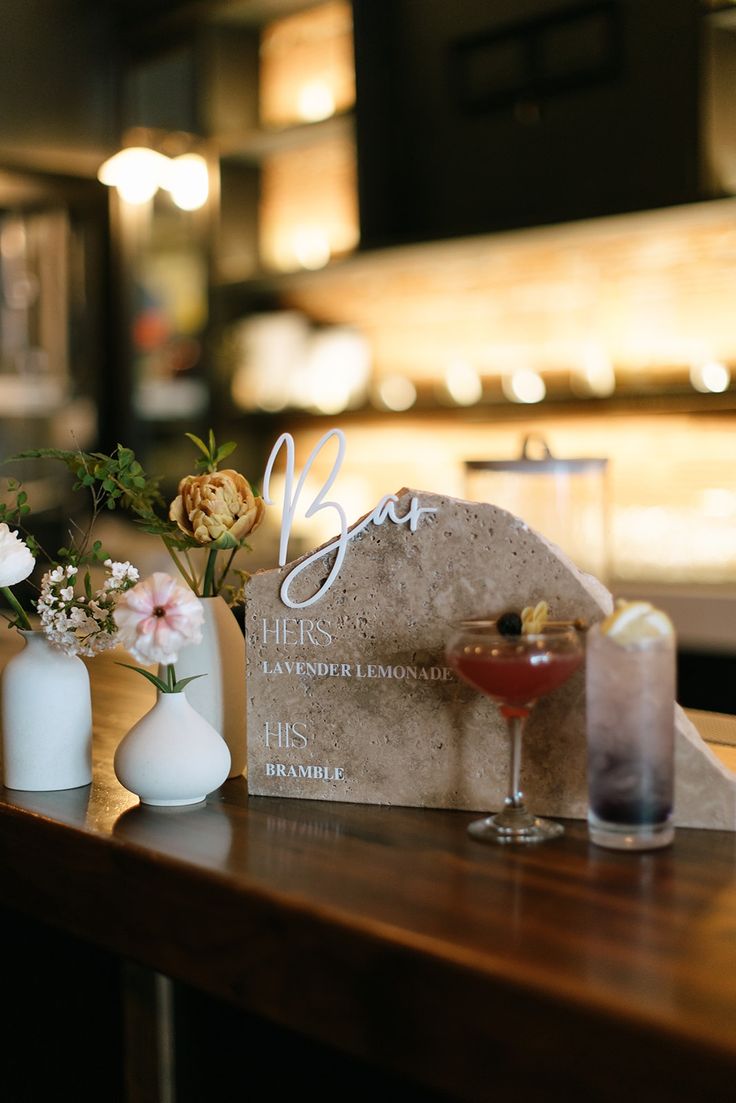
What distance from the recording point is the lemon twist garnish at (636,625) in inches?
38.9

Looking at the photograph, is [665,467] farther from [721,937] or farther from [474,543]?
[721,937]

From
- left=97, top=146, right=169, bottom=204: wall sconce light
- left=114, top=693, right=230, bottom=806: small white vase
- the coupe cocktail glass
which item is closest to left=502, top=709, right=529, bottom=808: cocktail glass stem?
the coupe cocktail glass

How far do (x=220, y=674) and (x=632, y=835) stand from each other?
468mm

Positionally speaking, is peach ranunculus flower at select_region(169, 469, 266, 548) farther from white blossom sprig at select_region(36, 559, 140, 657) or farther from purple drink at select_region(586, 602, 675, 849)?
purple drink at select_region(586, 602, 675, 849)

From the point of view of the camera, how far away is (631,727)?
3.22 feet

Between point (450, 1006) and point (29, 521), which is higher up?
point (29, 521)

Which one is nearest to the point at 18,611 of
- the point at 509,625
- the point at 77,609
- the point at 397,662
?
the point at 77,609

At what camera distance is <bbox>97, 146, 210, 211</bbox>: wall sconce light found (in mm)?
4609

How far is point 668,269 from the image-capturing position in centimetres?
352

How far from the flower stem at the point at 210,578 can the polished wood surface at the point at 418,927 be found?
226 mm

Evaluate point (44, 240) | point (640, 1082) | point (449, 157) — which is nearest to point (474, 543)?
point (640, 1082)

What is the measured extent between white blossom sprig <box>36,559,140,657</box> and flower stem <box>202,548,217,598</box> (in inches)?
4.2

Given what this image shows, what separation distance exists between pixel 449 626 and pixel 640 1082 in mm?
515

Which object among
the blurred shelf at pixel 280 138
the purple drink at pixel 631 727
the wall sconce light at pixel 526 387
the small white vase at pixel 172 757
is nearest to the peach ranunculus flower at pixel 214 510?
the small white vase at pixel 172 757
